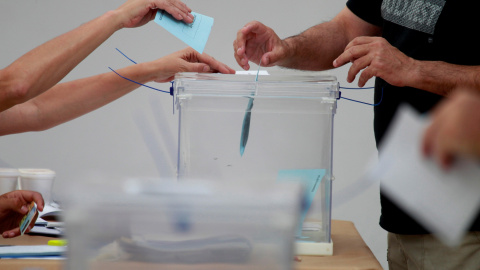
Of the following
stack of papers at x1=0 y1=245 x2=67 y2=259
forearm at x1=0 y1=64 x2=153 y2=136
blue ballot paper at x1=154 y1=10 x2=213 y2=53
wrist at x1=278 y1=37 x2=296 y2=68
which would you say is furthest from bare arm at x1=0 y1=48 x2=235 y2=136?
stack of papers at x1=0 y1=245 x2=67 y2=259

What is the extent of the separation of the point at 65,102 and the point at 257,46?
2.33ft

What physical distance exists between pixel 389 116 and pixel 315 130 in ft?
1.10

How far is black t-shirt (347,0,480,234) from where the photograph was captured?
1189 millimetres

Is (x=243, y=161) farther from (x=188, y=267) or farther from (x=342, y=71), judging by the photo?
(x=342, y=71)

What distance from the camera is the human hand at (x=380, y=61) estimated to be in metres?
1.12

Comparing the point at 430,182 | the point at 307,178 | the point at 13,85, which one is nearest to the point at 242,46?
the point at 307,178

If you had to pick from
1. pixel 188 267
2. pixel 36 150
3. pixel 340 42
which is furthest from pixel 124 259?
pixel 36 150

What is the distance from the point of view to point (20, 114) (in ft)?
5.34

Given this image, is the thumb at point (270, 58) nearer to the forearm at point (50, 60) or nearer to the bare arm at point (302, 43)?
the bare arm at point (302, 43)

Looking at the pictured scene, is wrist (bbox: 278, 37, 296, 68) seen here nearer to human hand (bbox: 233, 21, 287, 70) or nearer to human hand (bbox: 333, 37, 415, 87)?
human hand (bbox: 233, 21, 287, 70)

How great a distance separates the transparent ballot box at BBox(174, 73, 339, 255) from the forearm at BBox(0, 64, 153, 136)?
24.3 inches

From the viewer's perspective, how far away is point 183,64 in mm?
1450

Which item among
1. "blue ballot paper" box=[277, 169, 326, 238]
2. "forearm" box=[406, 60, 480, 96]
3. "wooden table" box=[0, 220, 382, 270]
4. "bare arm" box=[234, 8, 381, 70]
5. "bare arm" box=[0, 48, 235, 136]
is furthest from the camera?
"bare arm" box=[0, 48, 235, 136]

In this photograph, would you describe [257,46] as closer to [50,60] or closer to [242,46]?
[242,46]
